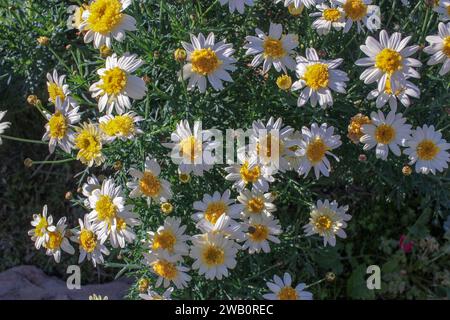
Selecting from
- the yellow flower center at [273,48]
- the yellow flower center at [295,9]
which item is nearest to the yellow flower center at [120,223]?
the yellow flower center at [273,48]

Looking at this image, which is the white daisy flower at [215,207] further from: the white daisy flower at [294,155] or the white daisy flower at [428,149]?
the white daisy flower at [428,149]

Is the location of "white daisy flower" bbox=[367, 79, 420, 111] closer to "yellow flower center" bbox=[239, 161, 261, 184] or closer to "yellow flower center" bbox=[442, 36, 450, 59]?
"yellow flower center" bbox=[442, 36, 450, 59]

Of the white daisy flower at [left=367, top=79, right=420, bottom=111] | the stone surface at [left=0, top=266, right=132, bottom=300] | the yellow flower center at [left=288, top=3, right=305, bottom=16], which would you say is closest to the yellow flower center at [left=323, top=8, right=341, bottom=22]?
the yellow flower center at [left=288, top=3, right=305, bottom=16]

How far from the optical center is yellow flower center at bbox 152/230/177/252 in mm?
2412

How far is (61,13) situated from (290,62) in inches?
49.4

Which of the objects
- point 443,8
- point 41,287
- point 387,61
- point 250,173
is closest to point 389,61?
point 387,61

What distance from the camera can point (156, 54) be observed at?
8.00ft

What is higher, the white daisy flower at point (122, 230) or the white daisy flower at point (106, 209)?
the white daisy flower at point (106, 209)

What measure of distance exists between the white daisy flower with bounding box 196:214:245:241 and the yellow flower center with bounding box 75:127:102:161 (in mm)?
525

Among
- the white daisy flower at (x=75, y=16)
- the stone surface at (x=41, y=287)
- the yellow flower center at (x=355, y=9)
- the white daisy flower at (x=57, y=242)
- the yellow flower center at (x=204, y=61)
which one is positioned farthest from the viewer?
the stone surface at (x=41, y=287)

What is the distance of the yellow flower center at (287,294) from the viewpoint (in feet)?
8.52

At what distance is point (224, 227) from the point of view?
236 cm

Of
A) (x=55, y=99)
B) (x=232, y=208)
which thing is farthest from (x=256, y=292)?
(x=55, y=99)

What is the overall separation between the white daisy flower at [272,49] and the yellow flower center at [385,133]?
0.45 m
